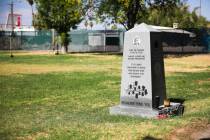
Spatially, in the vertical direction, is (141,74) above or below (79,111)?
above

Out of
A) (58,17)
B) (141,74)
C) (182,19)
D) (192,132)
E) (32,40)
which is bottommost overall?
(192,132)

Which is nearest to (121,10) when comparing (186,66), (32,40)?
(186,66)

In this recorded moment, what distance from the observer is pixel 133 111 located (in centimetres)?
1057

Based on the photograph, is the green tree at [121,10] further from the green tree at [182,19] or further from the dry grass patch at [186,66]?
the green tree at [182,19]

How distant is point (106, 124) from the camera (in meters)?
9.44

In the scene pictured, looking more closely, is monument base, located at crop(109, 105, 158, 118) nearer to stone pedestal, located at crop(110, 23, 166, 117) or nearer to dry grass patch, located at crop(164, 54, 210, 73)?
stone pedestal, located at crop(110, 23, 166, 117)

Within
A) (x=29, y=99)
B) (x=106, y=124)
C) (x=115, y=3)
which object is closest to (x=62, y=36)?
(x=115, y=3)

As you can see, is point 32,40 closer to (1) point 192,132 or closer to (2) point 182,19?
(2) point 182,19

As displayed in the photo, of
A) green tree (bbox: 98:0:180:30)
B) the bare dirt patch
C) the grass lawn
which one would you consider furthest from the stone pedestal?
green tree (bbox: 98:0:180:30)

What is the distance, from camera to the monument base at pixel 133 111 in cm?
1028

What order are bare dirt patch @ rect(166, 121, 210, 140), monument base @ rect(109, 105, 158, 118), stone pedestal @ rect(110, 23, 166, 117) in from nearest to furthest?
bare dirt patch @ rect(166, 121, 210, 140)
monument base @ rect(109, 105, 158, 118)
stone pedestal @ rect(110, 23, 166, 117)

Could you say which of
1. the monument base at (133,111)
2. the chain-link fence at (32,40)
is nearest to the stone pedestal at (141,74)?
the monument base at (133,111)

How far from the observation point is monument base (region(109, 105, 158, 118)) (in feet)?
33.7

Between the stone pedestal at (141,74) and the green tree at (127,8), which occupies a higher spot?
the green tree at (127,8)
